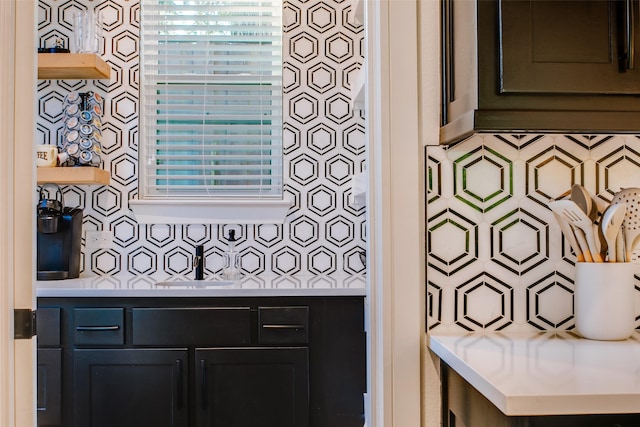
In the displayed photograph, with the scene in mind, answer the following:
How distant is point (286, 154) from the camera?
3.17m

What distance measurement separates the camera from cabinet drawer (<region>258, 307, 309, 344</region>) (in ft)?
8.32

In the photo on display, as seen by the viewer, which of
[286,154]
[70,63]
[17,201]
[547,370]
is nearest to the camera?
[547,370]

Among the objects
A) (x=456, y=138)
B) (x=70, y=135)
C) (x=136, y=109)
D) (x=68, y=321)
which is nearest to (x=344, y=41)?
(x=136, y=109)

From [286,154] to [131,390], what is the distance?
138cm

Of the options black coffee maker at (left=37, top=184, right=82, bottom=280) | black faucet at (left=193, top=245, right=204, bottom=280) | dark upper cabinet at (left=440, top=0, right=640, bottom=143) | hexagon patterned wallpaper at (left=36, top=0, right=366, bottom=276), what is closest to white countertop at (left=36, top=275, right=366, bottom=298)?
black coffee maker at (left=37, top=184, right=82, bottom=280)

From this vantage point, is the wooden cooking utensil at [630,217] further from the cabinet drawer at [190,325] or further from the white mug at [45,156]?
the white mug at [45,156]

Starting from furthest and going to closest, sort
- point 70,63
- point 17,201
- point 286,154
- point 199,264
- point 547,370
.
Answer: point 286,154 → point 199,264 → point 70,63 → point 17,201 → point 547,370

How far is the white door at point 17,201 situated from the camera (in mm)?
1274

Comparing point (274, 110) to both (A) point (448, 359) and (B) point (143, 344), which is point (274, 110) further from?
(A) point (448, 359)

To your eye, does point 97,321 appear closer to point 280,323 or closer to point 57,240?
point 57,240

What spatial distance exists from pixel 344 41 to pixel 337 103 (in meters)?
0.33

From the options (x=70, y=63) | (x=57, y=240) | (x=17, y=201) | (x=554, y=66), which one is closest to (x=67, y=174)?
(x=57, y=240)

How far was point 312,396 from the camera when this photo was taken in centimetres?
256

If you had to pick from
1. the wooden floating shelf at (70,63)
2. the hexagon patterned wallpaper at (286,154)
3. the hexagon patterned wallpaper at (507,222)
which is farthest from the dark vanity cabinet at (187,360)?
the hexagon patterned wallpaper at (507,222)
